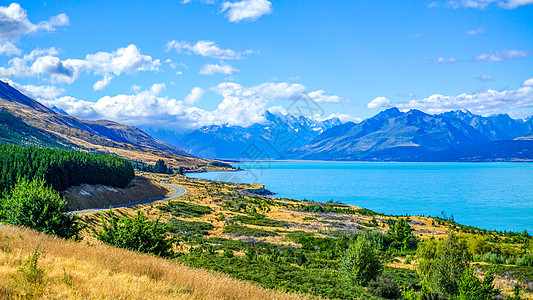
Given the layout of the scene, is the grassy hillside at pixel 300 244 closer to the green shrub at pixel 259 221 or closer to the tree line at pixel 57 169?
the green shrub at pixel 259 221

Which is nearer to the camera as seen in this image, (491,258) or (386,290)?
(386,290)

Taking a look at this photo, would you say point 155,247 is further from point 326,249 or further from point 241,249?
point 326,249

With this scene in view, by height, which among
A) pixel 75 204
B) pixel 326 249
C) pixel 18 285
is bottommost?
pixel 75 204

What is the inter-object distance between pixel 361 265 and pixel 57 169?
66655mm

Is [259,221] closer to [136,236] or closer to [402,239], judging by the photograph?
[402,239]

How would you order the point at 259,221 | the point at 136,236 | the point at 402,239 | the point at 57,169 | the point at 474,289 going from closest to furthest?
1. the point at 136,236
2. the point at 474,289
3. the point at 402,239
4. the point at 259,221
5. the point at 57,169

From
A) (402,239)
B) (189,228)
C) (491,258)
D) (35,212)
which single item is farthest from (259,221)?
(35,212)

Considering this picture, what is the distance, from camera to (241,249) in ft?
120

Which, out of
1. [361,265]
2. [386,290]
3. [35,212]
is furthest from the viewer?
[361,265]

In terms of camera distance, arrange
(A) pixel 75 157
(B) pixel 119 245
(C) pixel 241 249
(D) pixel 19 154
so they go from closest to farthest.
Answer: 1. (B) pixel 119 245
2. (C) pixel 241 249
3. (D) pixel 19 154
4. (A) pixel 75 157

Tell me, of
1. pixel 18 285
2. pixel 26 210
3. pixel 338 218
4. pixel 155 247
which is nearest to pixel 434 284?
pixel 155 247

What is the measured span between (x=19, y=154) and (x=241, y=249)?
59.2m

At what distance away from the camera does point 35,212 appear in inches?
716

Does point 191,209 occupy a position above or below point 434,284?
below
